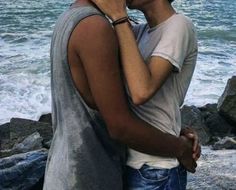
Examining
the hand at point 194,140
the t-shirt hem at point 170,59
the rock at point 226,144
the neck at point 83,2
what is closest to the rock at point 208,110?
the rock at point 226,144

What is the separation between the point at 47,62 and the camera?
14555mm

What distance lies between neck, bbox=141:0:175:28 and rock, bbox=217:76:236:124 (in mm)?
6301

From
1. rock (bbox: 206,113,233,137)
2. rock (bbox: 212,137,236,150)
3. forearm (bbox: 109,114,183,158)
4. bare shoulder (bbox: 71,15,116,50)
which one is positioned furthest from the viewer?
rock (bbox: 206,113,233,137)

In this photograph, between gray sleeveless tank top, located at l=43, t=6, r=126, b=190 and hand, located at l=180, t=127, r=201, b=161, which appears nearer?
gray sleeveless tank top, located at l=43, t=6, r=126, b=190

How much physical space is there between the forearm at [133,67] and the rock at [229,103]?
6487mm

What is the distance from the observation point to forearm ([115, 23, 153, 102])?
199 cm

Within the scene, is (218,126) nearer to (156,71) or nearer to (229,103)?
(229,103)

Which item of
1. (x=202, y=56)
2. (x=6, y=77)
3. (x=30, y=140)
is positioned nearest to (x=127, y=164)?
(x=30, y=140)

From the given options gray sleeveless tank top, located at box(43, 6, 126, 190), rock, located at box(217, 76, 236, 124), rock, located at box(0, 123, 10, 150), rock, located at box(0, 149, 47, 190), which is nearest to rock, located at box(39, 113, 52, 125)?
rock, located at box(0, 123, 10, 150)

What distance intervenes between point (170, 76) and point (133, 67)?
0.18 metres

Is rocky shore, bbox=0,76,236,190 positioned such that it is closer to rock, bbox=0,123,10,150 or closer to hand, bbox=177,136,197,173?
rock, bbox=0,123,10,150

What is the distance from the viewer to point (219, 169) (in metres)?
4.60

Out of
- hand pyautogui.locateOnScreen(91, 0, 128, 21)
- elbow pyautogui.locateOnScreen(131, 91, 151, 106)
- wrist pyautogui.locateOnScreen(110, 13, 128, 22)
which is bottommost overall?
elbow pyautogui.locateOnScreen(131, 91, 151, 106)

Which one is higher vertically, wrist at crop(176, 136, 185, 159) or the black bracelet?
the black bracelet
